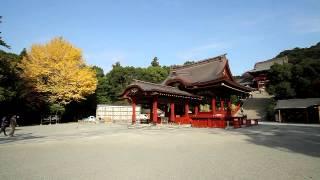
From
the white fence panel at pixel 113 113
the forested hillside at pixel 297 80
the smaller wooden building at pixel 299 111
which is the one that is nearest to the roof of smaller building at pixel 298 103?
the smaller wooden building at pixel 299 111

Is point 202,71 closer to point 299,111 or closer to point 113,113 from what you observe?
point 299,111

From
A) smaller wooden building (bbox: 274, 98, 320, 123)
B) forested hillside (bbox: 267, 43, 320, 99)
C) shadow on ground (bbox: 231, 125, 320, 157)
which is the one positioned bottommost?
shadow on ground (bbox: 231, 125, 320, 157)

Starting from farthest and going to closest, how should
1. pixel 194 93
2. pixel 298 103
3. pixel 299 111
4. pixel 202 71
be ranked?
pixel 299 111
pixel 298 103
pixel 202 71
pixel 194 93

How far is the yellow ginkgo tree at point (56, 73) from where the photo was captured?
3766 centimetres

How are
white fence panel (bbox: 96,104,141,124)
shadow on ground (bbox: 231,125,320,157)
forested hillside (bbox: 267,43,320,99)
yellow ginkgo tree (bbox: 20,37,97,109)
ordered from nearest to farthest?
shadow on ground (bbox: 231,125,320,157)
yellow ginkgo tree (bbox: 20,37,97,109)
forested hillside (bbox: 267,43,320,99)
white fence panel (bbox: 96,104,141,124)

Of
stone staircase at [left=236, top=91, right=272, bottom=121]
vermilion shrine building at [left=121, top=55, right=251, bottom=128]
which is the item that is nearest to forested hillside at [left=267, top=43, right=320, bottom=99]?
stone staircase at [left=236, top=91, right=272, bottom=121]

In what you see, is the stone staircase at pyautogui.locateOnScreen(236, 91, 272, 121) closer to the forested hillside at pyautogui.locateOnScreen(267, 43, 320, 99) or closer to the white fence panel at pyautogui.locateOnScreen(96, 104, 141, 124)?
the forested hillside at pyautogui.locateOnScreen(267, 43, 320, 99)

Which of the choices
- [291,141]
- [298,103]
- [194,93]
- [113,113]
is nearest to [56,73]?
[113,113]

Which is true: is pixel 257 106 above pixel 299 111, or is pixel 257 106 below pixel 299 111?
above

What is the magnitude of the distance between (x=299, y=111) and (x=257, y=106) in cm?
915

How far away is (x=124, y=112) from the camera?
51500mm

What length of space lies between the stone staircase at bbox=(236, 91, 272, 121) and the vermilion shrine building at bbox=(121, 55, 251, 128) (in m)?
11.0

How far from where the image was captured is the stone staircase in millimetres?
44188

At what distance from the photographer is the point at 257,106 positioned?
4638 centimetres
